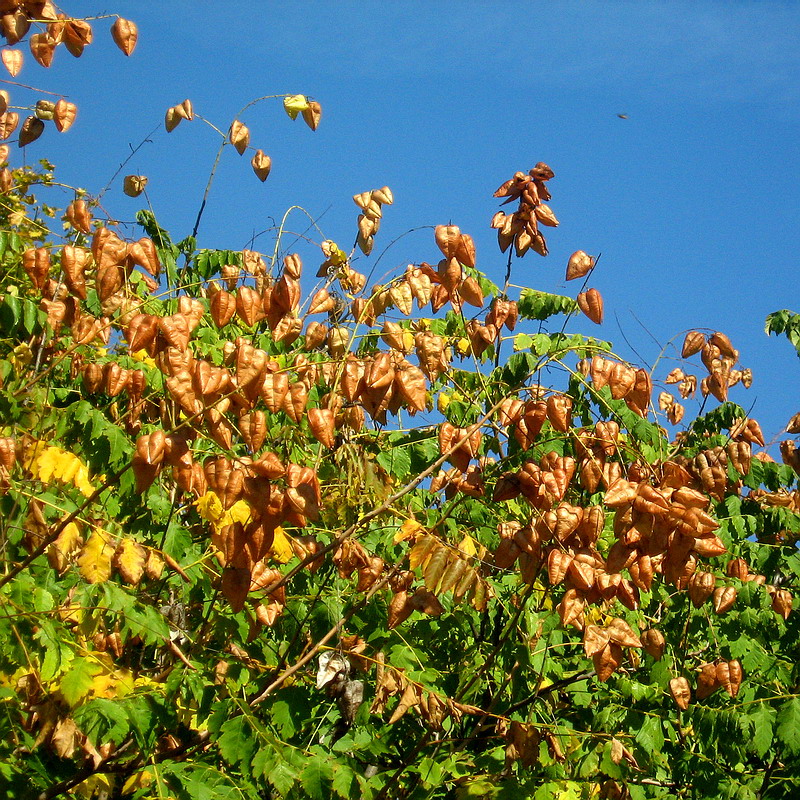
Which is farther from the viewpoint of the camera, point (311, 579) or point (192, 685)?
point (311, 579)

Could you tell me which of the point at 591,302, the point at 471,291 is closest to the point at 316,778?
the point at 471,291

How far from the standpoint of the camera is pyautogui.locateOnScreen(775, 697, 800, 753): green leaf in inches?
179

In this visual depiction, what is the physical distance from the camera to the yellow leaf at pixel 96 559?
11.9 feet

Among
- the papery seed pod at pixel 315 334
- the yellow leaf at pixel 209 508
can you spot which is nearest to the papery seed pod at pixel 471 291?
the papery seed pod at pixel 315 334

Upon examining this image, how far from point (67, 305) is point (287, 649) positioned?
1871mm

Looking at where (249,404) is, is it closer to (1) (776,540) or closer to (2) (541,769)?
(2) (541,769)

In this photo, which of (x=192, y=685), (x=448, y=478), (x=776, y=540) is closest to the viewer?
(x=192, y=685)

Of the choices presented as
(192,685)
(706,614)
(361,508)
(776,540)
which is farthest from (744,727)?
(192,685)

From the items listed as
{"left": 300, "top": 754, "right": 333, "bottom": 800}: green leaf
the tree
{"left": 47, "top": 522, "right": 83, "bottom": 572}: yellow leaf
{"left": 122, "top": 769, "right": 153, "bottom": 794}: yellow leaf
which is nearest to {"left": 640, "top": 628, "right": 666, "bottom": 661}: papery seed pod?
the tree

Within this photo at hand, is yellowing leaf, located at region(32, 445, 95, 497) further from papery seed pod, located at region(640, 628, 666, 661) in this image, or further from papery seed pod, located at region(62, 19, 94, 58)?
papery seed pod, located at region(640, 628, 666, 661)

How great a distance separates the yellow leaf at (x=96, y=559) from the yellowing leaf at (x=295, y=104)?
2.36 meters

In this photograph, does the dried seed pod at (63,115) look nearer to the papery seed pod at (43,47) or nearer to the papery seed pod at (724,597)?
the papery seed pod at (43,47)

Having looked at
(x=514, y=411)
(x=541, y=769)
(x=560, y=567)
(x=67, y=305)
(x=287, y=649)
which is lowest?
(x=541, y=769)

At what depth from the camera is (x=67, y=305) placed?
14.6 feet
